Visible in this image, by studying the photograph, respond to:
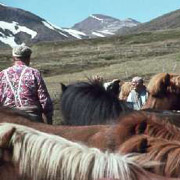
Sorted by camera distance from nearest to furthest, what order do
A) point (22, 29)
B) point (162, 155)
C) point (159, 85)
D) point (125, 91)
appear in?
point (162, 155) → point (159, 85) → point (125, 91) → point (22, 29)

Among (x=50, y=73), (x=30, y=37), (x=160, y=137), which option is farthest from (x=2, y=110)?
(x=30, y=37)

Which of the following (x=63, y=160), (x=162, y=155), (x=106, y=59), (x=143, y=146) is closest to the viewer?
(x=63, y=160)

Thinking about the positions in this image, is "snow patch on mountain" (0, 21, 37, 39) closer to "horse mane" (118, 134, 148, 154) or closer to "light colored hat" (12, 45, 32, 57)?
"light colored hat" (12, 45, 32, 57)

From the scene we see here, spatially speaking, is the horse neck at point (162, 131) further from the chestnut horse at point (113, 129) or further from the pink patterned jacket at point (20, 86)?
the pink patterned jacket at point (20, 86)

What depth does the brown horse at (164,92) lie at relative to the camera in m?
8.44

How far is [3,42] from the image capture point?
5694 inches

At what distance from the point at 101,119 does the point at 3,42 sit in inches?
5554

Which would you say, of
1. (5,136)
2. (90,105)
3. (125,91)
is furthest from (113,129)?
(125,91)

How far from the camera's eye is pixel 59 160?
101 inches

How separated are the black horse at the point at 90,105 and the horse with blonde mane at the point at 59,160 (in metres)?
2.99

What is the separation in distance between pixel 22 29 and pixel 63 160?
6527 inches

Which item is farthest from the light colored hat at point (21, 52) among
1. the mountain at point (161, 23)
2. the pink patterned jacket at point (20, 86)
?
the mountain at point (161, 23)

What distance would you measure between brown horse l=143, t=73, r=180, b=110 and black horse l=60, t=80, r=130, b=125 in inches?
89.4

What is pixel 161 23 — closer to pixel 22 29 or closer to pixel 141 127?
pixel 22 29
